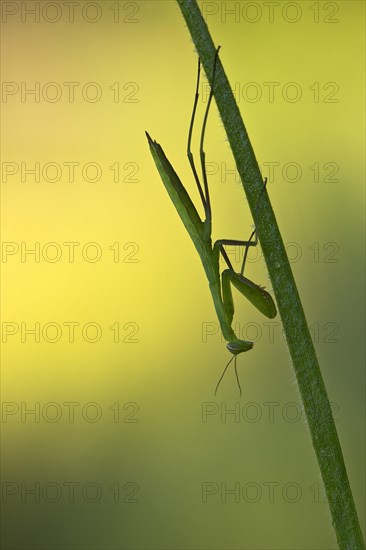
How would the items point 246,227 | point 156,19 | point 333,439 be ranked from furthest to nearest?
point 156,19 → point 246,227 → point 333,439

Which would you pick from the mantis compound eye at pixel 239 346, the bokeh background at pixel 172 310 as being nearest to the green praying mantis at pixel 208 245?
the mantis compound eye at pixel 239 346

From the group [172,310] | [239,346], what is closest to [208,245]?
[239,346]

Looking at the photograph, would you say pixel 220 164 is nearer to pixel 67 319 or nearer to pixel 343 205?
pixel 343 205

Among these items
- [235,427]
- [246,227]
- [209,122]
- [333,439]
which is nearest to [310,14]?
[209,122]

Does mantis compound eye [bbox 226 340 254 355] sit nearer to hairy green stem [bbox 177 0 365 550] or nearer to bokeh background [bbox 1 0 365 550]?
hairy green stem [bbox 177 0 365 550]

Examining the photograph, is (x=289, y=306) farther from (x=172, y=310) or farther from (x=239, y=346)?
(x=172, y=310)

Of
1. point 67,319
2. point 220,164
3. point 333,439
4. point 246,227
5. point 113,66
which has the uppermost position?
point 113,66
